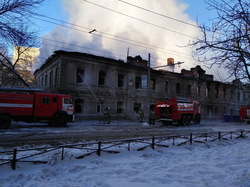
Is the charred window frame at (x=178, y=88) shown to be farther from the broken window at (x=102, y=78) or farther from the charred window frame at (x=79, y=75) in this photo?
the charred window frame at (x=79, y=75)

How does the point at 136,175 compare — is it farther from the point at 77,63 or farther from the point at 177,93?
the point at 177,93

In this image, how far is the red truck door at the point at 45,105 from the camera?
1625 cm

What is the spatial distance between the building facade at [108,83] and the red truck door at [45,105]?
19.1 feet

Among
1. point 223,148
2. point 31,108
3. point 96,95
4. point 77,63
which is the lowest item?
point 223,148

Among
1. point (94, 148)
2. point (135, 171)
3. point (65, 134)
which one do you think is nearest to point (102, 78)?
point (65, 134)

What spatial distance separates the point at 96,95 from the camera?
24906mm

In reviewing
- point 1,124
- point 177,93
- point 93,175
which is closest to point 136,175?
point 93,175

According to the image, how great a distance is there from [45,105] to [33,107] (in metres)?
0.91

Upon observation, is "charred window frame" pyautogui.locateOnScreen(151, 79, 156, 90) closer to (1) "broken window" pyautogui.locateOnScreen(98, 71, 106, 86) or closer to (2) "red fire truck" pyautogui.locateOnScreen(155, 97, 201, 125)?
(2) "red fire truck" pyautogui.locateOnScreen(155, 97, 201, 125)

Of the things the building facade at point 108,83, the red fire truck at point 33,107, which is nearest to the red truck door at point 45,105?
the red fire truck at point 33,107

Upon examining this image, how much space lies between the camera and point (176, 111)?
70.2ft

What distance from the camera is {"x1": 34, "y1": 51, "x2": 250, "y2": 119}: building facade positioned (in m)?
23.5

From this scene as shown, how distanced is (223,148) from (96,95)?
17407 millimetres

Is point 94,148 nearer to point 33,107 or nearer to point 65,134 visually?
point 65,134
